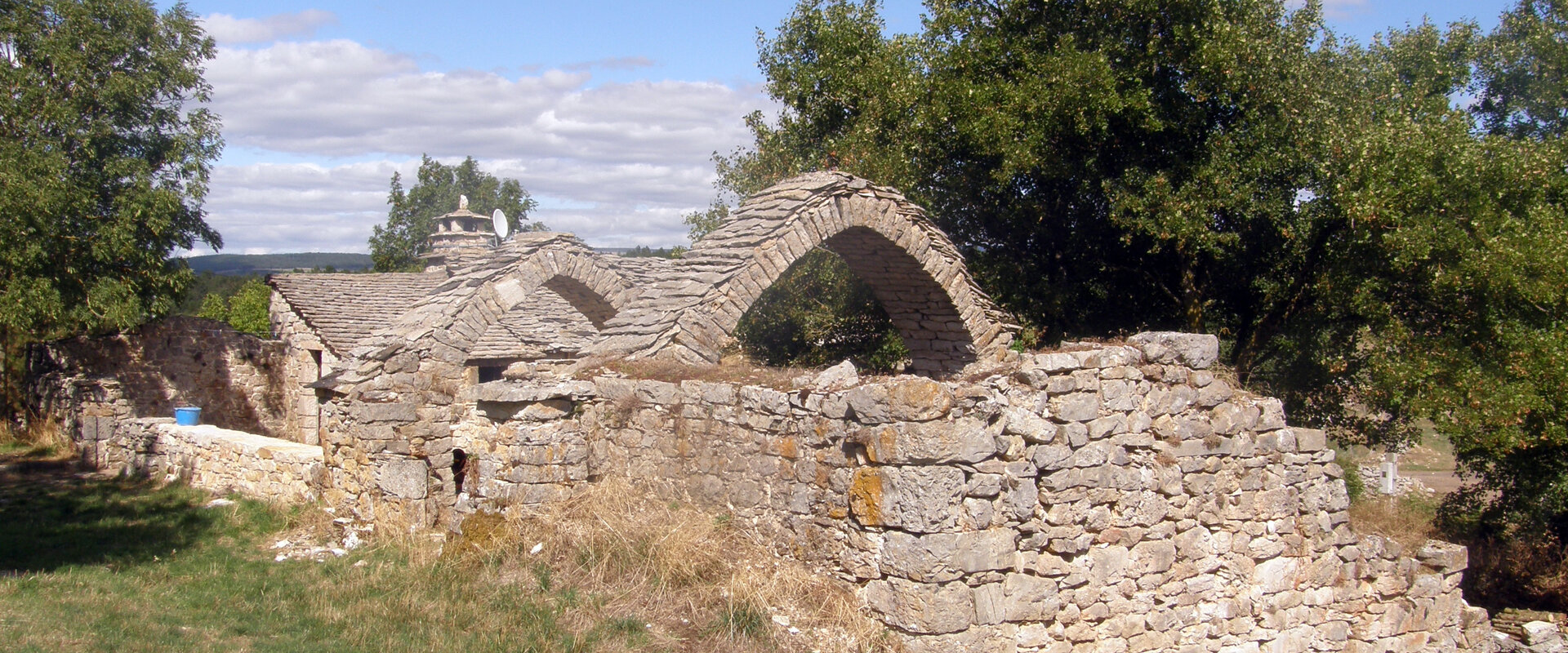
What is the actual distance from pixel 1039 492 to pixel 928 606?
3.50ft

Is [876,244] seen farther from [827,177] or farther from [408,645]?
[408,645]

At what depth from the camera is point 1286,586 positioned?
23.9 feet

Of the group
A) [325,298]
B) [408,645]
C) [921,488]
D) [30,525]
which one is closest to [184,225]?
[325,298]

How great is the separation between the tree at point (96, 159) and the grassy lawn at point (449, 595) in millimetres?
6563

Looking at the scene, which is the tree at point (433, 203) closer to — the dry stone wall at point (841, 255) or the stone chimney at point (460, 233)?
the stone chimney at point (460, 233)

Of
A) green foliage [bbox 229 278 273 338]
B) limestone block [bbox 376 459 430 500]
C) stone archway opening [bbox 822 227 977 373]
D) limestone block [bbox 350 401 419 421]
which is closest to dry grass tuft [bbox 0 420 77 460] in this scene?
limestone block [bbox 350 401 419 421]

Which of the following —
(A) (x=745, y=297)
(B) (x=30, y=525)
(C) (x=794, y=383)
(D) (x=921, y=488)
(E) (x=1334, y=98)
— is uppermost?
(E) (x=1334, y=98)

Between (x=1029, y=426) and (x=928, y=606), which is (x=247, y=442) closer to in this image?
(x=928, y=606)

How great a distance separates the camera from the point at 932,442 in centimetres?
569

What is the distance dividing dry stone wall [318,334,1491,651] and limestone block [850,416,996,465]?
0.4 inches

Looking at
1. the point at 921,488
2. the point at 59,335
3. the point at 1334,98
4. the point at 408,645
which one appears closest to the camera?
the point at 921,488

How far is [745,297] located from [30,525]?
7.99 m

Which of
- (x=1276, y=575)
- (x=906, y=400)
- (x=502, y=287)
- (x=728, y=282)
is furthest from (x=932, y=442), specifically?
(x=502, y=287)

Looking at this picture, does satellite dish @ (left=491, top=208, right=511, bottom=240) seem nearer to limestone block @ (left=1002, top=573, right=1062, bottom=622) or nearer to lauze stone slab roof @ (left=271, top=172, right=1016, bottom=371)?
lauze stone slab roof @ (left=271, top=172, right=1016, bottom=371)
